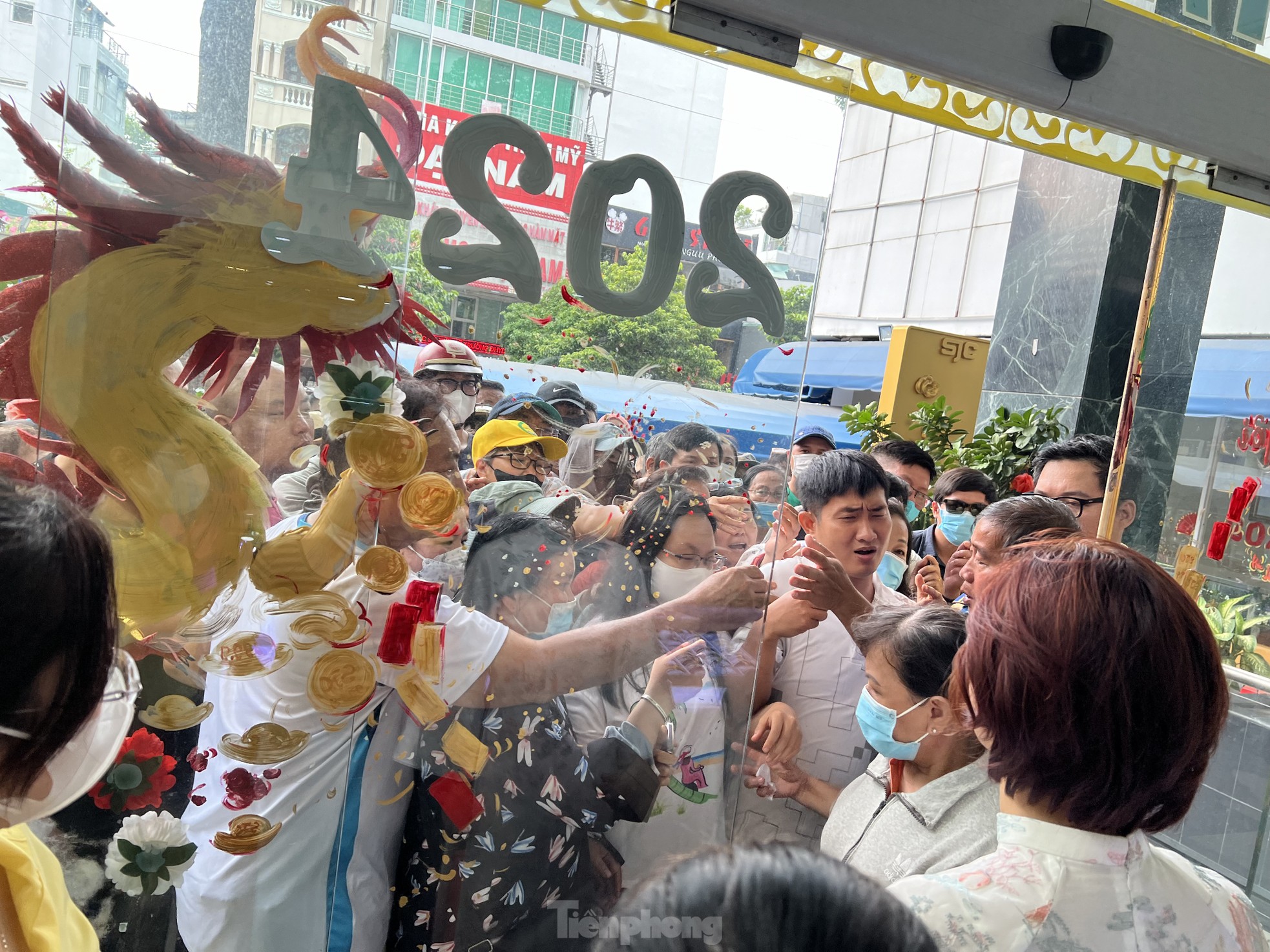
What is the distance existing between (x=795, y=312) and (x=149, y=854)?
108cm

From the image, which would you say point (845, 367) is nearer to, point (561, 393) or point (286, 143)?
point (561, 393)

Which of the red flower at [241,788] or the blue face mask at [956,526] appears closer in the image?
the red flower at [241,788]

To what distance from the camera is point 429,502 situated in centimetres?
111

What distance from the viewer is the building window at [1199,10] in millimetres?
1657

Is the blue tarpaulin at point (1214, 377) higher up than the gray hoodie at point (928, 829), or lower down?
higher up

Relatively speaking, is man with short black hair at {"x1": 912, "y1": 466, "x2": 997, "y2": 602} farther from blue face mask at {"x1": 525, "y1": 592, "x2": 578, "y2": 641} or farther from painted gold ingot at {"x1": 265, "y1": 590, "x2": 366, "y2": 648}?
painted gold ingot at {"x1": 265, "y1": 590, "x2": 366, "y2": 648}

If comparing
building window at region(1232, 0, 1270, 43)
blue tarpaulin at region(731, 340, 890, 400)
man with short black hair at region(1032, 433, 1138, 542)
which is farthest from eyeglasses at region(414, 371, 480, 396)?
blue tarpaulin at region(731, 340, 890, 400)

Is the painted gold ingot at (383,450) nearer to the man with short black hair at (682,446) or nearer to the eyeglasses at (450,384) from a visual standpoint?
the eyeglasses at (450,384)

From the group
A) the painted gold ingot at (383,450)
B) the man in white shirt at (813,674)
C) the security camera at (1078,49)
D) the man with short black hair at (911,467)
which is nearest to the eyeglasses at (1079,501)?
the man with short black hair at (911,467)

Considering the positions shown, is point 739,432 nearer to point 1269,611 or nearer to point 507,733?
point 507,733

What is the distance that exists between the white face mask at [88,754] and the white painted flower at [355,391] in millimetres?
343

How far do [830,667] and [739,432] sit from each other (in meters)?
0.65

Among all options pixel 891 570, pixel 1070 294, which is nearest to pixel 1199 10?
pixel 891 570

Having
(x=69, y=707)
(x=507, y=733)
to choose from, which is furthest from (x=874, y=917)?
(x=507, y=733)
